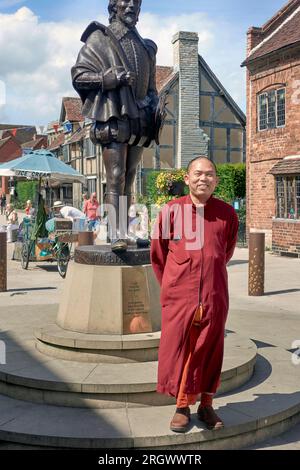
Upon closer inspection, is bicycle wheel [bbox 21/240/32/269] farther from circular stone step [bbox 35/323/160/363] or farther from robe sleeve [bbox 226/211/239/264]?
robe sleeve [bbox 226/211/239/264]

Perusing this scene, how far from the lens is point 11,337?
5.64 metres

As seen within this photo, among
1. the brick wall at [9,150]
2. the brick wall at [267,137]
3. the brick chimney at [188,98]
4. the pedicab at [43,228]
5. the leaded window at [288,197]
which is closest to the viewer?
the pedicab at [43,228]

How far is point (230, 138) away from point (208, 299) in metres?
26.1

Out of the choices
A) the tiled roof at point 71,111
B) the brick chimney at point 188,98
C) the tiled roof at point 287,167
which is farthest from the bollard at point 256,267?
the tiled roof at point 71,111

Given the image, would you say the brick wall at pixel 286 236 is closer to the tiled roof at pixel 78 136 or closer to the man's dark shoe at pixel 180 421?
the man's dark shoe at pixel 180 421

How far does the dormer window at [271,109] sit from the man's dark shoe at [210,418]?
51.7 feet

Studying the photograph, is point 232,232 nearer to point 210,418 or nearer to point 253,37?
point 210,418

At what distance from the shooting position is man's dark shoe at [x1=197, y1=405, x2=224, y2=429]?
3.66 m

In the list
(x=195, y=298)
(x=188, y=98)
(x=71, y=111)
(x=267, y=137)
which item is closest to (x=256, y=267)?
(x=195, y=298)

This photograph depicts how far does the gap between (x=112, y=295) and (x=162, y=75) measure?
25937mm

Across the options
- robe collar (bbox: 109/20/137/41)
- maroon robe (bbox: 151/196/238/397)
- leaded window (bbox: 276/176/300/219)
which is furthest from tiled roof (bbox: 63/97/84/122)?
maroon robe (bbox: 151/196/238/397)

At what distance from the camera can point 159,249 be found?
3689 mm

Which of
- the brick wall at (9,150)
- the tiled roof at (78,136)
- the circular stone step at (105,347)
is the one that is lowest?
the circular stone step at (105,347)

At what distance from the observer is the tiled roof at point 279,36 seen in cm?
1769
